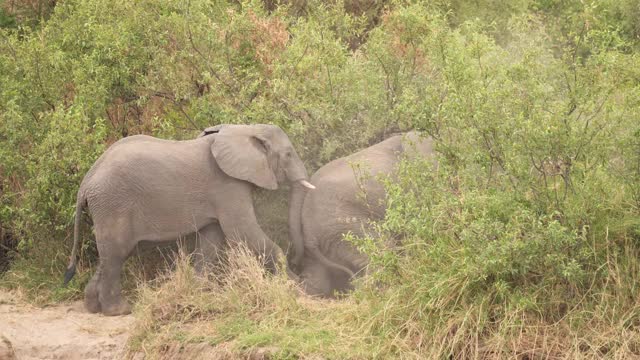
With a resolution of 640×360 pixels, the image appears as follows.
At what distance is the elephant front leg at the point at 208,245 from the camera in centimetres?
928

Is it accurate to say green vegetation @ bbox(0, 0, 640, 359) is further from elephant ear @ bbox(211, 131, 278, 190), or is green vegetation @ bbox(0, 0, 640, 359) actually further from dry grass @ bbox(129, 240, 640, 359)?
elephant ear @ bbox(211, 131, 278, 190)

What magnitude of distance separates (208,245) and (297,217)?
74 cm

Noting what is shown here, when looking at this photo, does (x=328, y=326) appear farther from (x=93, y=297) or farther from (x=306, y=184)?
(x=93, y=297)

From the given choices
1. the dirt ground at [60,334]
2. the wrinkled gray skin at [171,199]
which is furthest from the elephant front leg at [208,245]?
the dirt ground at [60,334]

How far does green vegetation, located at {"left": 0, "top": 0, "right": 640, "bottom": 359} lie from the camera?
7.41m

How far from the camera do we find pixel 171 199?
9195 mm

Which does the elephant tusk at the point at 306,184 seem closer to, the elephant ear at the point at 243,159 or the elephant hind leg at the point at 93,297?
the elephant ear at the point at 243,159

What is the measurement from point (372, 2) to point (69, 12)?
5510 mm

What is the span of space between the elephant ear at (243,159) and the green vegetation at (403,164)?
1.78 ft

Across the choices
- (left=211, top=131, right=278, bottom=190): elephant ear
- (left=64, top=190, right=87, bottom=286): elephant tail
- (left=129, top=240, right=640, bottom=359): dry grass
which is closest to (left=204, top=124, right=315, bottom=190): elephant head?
(left=211, top=131, right=278, bottom=190): elephant ear

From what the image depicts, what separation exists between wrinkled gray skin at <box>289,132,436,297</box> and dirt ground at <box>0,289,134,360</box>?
4.86ft

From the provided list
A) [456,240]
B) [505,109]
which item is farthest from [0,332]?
[505,109]

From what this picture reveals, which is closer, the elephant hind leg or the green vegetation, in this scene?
the green vegetation

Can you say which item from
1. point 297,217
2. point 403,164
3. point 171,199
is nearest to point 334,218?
point 297,217
